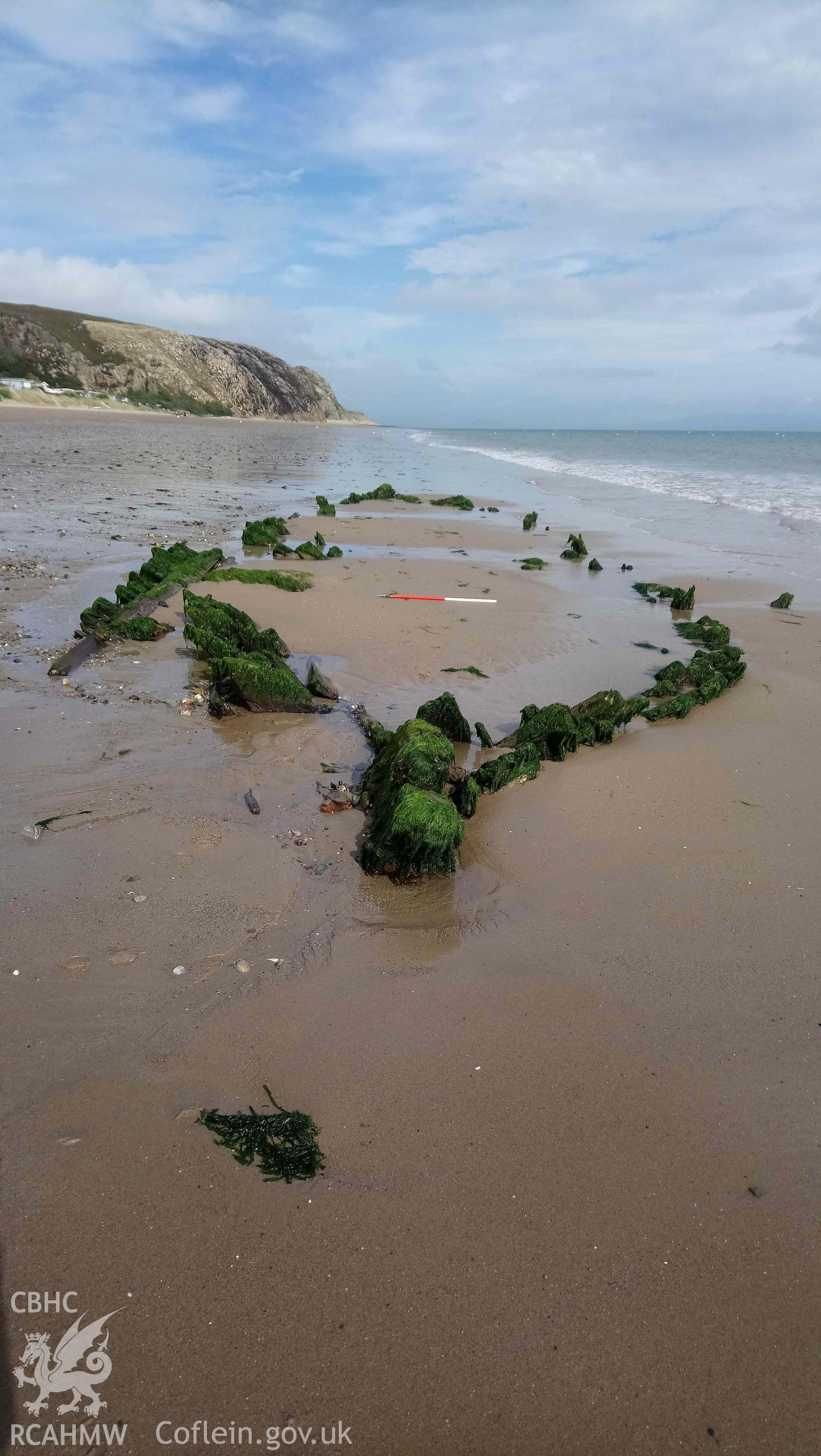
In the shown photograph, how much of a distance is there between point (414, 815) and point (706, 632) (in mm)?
7096

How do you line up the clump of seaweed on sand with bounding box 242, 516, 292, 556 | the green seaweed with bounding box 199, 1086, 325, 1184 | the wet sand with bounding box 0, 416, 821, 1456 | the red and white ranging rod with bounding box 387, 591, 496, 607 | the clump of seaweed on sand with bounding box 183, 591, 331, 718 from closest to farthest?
the wet sand with bounding box 0, 416, 821, 1456
the green seaweed with bounding box 199, 1086, 325, 1184
the clump of seaweed on sand with bounding box 183, 591, 331, 718
the red and white ranging rod with bounding box 387, 591, 496, 607
the clump of seaweed on sand with bounding box 242, 516, 292, 556

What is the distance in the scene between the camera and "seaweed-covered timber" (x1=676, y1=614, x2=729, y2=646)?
9.52 meters

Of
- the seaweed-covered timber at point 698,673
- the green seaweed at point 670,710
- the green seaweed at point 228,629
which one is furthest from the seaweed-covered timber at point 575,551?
the green seaweed at point 228,629

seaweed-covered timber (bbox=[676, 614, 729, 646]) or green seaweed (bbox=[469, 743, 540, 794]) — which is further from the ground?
seaweed-covered timber (bbox=[676, 614, 729, 646])

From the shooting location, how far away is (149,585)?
31.8 feet

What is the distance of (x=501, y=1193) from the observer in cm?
256

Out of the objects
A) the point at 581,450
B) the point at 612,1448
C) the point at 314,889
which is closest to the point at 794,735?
the point at 314,889

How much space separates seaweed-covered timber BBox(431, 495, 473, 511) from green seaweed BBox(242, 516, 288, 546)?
866 centimetres

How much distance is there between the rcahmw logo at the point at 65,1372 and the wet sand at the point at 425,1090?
5 cm

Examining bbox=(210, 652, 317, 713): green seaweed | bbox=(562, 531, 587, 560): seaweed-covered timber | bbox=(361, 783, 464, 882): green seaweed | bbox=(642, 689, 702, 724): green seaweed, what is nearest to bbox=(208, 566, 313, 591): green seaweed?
bbox=(210, 652, 317, 713): green seaweed

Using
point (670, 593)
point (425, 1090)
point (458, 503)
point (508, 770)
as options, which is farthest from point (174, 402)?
point (425, 1090)

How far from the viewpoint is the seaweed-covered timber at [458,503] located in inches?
874

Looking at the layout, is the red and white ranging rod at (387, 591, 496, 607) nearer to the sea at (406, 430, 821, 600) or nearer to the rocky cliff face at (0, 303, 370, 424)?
the sea at (406, 430, 821, 600)

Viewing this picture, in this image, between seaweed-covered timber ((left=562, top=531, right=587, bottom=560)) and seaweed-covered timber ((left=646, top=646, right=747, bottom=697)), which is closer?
seaweed-covered timber ((left=646, top=646, right=747, bottom=697))
